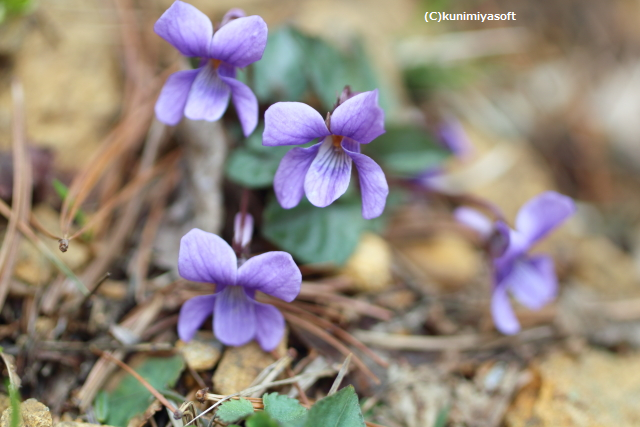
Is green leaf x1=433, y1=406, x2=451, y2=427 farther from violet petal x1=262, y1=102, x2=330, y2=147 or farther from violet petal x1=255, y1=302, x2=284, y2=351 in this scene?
violet petal x1=262, y1=102, x2=330, y2=147

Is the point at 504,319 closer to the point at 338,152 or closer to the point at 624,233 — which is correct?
the point at 338,152

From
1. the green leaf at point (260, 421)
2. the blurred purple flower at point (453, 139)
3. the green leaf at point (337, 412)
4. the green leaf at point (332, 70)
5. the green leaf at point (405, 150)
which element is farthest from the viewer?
the blurred purple flower at point (453, 139)

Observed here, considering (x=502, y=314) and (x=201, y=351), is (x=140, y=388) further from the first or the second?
(x=502, y=314)

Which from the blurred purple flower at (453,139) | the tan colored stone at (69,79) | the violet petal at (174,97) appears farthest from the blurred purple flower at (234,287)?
the blurred purple flower at (453,139)

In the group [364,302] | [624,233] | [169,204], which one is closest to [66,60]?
[169,204]

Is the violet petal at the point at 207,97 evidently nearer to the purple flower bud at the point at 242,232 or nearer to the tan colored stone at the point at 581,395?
the purple flower bud at the point at 242,232
